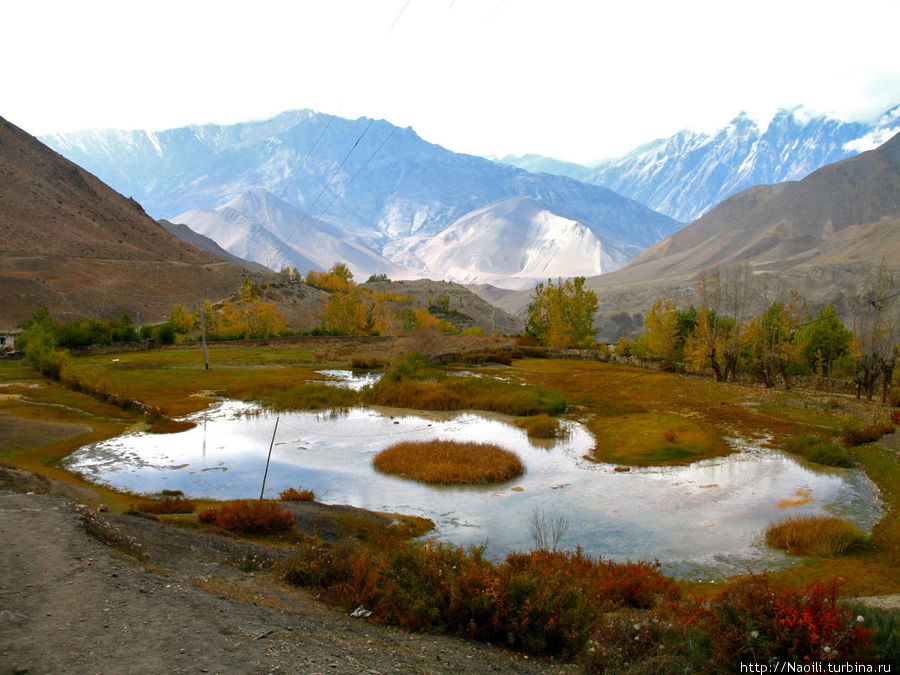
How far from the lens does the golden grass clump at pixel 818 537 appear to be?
58.0ft

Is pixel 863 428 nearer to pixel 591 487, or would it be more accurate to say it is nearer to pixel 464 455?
pixel 591 487

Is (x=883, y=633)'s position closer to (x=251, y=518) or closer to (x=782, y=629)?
(x=782, y=629)

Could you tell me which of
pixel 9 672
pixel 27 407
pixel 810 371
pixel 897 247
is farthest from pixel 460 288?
pixel 9 672

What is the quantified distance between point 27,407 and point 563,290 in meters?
65.3

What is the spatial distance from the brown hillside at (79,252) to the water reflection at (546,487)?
72.4 m

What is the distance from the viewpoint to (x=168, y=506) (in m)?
20.9

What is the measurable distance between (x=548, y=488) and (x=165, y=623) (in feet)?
58.6

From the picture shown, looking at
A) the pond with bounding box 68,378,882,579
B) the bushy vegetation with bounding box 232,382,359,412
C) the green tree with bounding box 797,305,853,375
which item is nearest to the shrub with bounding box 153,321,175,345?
the bushy vegetation with bounding box 232,382,359,412

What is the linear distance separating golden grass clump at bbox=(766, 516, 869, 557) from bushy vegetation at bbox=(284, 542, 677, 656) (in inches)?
286

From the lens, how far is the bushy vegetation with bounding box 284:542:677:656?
1061 cm

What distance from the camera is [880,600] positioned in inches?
498

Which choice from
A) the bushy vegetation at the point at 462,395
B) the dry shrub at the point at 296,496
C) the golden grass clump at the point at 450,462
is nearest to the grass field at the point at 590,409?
the bushy vegetation at the point at 462,395

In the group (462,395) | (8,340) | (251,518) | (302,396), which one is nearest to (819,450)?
(462,395)

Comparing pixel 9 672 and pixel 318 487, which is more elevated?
pixel 9 672
